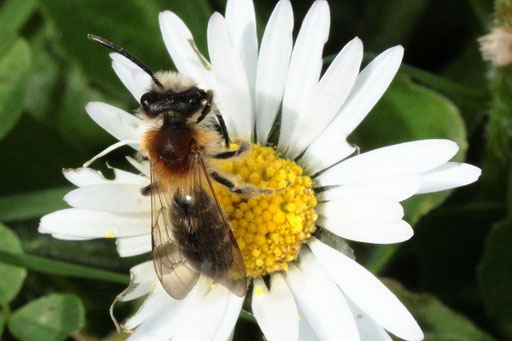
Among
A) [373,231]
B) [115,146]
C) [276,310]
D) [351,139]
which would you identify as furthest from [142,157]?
[351,139]

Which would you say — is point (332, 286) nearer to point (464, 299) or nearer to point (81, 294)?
point (464, 299)

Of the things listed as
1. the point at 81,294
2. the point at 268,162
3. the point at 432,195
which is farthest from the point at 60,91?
the point at 432,195

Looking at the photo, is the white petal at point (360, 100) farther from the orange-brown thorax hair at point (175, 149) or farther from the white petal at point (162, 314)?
the white petal at point (162, 314)

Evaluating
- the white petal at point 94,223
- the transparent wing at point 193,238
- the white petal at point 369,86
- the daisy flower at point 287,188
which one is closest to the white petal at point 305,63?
the daisy flower at point 287,188

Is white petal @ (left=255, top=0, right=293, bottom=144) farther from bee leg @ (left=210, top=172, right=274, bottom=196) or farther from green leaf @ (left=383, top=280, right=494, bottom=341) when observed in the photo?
green leaf @ (left=383, top=280, right=494, bottom=341)

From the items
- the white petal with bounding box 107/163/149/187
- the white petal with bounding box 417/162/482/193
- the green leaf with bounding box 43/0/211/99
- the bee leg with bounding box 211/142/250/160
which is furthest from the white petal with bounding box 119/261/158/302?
the green leaf with bounding box 43/0/211/99

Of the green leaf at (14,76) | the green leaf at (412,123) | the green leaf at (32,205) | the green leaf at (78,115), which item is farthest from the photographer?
the green leaf at (78,115)
